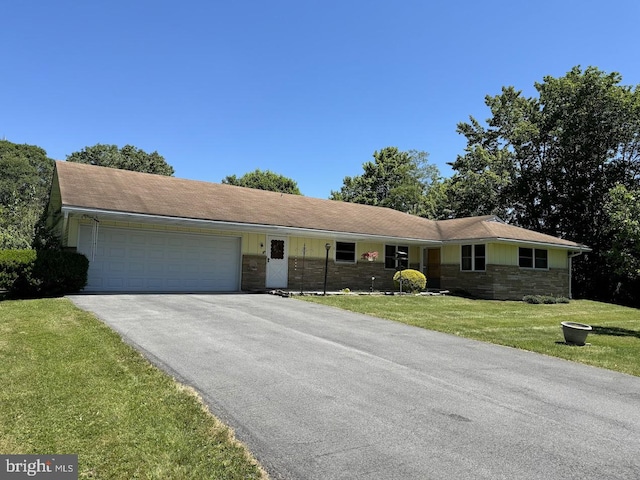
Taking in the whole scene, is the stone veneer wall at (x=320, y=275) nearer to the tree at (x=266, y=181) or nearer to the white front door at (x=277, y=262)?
the white front door at (x=277, y=262)

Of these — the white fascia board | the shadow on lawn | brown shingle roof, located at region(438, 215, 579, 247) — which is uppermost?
brown shingle roof, located at region(438, 215, 579, 247)

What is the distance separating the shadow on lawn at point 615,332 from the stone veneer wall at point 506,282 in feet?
21.8

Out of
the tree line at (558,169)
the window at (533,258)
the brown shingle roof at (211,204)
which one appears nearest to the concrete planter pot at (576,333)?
the brown shingle roof at (211,204)

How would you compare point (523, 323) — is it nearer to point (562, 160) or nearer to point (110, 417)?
point (110, 417)

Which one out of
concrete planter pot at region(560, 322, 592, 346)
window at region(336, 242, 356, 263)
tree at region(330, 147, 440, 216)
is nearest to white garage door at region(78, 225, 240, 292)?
window at region(336, 242, 356, 263)

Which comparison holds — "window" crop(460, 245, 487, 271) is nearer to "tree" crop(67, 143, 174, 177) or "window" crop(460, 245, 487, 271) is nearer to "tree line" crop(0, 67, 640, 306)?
"tree line" crop(0, 67, 640, 306)

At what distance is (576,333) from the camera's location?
29.9ft

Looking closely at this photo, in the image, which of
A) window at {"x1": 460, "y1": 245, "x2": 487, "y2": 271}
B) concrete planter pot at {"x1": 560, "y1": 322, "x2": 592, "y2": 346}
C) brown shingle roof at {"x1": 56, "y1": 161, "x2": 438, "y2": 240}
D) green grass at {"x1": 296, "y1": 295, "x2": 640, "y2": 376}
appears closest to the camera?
green grass at {"x1": 296, "y1": 295, "x2": 640, "y2": 376}

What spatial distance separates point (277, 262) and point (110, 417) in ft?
48.0

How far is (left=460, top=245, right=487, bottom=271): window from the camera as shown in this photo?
20230 mm

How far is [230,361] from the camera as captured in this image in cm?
616

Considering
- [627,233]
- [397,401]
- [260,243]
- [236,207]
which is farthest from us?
[236,207]

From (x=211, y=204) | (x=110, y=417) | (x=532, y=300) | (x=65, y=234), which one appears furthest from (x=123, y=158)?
(x=110, y=417)

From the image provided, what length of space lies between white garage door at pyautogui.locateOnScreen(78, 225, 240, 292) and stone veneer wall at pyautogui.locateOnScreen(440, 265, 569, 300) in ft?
35.3
